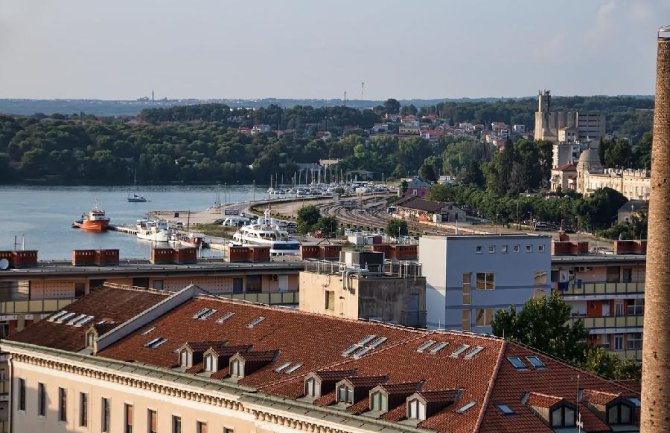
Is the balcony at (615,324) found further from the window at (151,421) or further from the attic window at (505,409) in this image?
the attic window at (505,409)

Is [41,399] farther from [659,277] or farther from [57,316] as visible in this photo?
[659,277]

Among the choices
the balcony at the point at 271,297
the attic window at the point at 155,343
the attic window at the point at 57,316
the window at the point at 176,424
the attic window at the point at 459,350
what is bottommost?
the window at the point at 176,424

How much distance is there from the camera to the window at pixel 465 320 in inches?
1628

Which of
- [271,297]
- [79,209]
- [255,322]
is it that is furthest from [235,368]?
[79,209]

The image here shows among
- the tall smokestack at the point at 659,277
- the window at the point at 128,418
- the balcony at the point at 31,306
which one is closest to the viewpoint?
the tall smokestack at the point at 659,277

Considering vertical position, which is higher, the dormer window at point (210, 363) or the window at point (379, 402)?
the window at point (379, 402)

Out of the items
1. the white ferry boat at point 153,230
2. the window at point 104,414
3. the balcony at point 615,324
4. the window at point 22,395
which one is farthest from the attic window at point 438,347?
the white ferry boat at point 153,230

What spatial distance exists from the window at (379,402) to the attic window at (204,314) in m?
7.34

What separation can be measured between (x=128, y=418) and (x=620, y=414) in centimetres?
900

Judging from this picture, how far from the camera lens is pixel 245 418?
2923 cm

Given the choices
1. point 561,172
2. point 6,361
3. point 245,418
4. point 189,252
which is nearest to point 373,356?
point 245,418

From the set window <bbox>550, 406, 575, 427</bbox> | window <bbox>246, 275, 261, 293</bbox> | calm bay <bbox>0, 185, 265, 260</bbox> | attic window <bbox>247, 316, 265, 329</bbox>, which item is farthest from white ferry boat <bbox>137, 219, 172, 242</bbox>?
window <bbox>550, 406, 575, 427</bbox>

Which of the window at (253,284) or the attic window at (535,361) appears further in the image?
the window at (253,284)

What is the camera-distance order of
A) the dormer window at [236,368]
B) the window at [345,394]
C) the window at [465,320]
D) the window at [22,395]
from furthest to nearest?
the window at [465,320] → the window at [22,395] → the dormer window at [236,368] → the window at [345,394]
